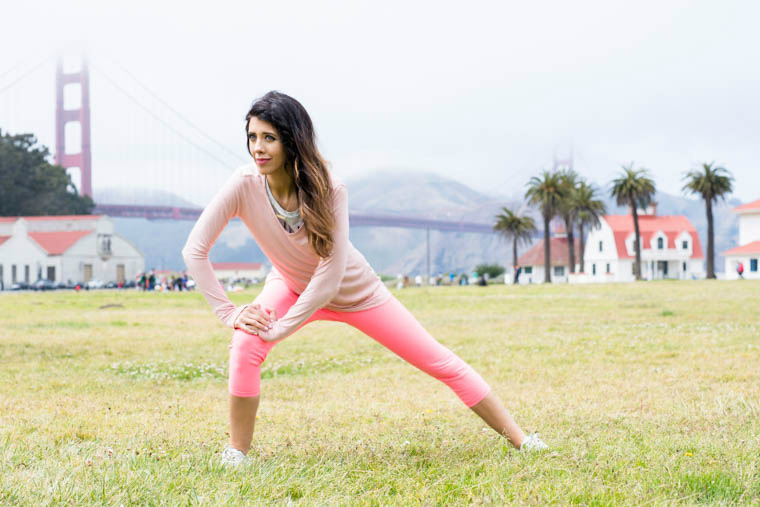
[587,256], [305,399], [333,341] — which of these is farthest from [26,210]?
[305,399]

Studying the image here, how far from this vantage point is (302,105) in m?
3.47

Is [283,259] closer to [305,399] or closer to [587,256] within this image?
[305,399]

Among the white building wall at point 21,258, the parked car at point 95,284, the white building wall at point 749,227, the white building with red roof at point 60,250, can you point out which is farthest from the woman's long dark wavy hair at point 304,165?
the white building wall at point 749,227

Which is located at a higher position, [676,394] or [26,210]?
[26,210]

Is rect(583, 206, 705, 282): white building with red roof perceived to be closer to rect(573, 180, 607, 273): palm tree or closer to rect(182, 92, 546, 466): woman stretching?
rect(573, 180, 607, 273): palm tree

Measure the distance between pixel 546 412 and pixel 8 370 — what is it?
5729mm

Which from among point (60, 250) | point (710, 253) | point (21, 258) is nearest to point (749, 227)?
point (710, 253)

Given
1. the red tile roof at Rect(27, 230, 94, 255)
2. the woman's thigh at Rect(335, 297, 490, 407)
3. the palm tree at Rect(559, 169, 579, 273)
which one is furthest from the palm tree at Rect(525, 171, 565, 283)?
the woman's thigh at Rect(335, 297, 490, 407)

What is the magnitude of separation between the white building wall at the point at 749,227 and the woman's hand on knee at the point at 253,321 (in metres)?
66.4

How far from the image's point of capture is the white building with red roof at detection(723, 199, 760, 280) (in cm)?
6066

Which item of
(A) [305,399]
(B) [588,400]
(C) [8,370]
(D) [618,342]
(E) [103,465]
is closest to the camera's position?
(E) [103,465]

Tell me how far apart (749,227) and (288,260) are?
66.9 m

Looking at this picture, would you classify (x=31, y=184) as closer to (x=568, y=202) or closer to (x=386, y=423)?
(x=568, y=202)

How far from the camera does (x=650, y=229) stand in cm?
7069
